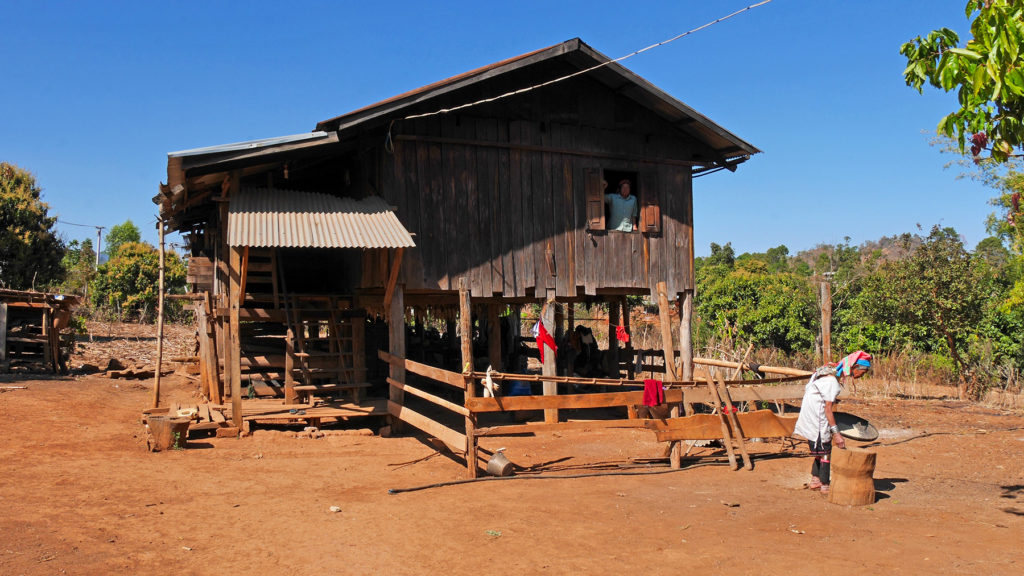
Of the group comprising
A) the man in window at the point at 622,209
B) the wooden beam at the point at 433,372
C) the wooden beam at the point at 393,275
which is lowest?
the wooden beam at the point at 433,372

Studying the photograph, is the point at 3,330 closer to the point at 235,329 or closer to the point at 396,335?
the point at 235,329

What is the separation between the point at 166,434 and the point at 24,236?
738 inches

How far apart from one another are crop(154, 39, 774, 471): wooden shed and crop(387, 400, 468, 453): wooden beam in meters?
0.08

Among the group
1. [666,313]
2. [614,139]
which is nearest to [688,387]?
[666,313]

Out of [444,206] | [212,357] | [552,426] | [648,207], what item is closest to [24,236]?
[212,357]

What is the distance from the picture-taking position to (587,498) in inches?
313

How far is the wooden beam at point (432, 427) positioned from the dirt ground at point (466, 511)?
378mm

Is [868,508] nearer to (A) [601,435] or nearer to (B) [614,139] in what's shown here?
(A) [601,435]

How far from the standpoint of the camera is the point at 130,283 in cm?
3127

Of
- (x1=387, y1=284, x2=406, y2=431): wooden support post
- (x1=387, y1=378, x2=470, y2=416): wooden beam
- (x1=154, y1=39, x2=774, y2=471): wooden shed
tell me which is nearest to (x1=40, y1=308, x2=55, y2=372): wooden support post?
(x1=154, y1=39, x2=774, y2=471): wooden shed

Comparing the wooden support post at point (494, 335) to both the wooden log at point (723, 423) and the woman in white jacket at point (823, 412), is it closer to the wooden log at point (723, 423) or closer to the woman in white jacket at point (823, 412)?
the wooden log at point (723, 423)

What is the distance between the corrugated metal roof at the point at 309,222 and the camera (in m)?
9.91

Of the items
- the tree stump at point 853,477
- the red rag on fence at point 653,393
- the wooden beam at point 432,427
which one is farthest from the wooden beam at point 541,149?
the tree stump at point 853,477

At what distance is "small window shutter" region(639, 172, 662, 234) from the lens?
13.6 meters
